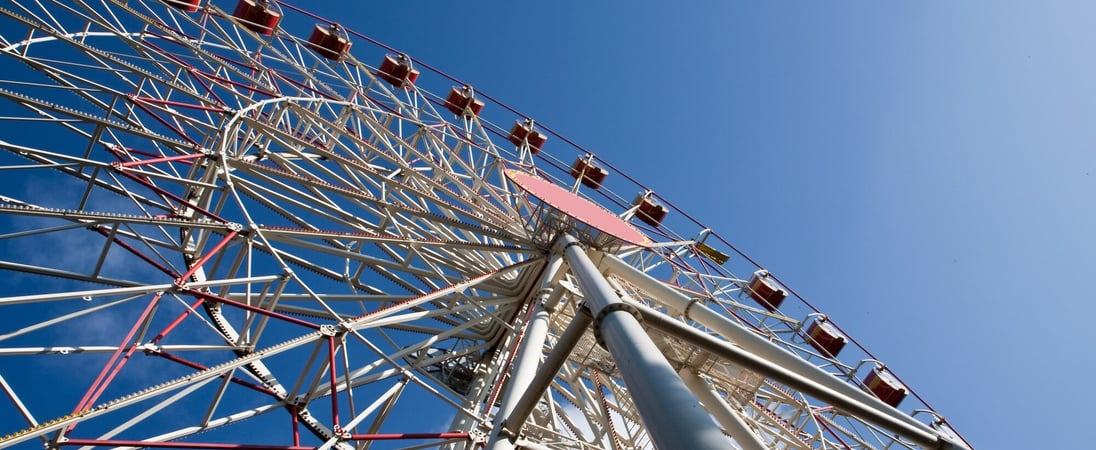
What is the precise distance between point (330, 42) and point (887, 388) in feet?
57.3

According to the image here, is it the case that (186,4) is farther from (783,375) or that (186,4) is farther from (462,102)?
(783,375)

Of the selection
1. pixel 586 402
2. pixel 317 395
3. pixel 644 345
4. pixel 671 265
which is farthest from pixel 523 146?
pixel 644 345

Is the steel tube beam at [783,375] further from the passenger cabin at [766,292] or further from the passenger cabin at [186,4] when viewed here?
the passenger cabin at [186,4]

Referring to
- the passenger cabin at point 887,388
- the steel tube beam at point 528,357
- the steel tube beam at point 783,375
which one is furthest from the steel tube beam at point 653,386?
the passenger cabin at point 887,388

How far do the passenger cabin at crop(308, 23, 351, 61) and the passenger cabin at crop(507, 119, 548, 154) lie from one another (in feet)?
19.1

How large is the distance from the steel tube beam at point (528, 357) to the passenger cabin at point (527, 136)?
10.5 meters

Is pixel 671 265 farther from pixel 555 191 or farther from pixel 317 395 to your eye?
pixel 317 395

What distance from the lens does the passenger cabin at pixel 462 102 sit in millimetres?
21438

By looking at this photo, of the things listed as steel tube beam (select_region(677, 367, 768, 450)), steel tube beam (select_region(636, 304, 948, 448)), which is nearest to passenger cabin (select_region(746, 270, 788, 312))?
steel tube beam (select_region(677, 367, 768, 450))

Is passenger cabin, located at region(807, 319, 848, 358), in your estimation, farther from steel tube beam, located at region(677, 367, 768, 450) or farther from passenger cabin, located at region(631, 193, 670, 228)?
steel tube beam, located at region(677, 367, 768, 450)

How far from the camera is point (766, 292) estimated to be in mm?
20156

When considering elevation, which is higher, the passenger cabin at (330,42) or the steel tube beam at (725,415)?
the passenger cabin at (330,42)

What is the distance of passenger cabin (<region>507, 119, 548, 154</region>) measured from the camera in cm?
2202

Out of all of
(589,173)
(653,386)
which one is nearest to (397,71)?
(589,173)
